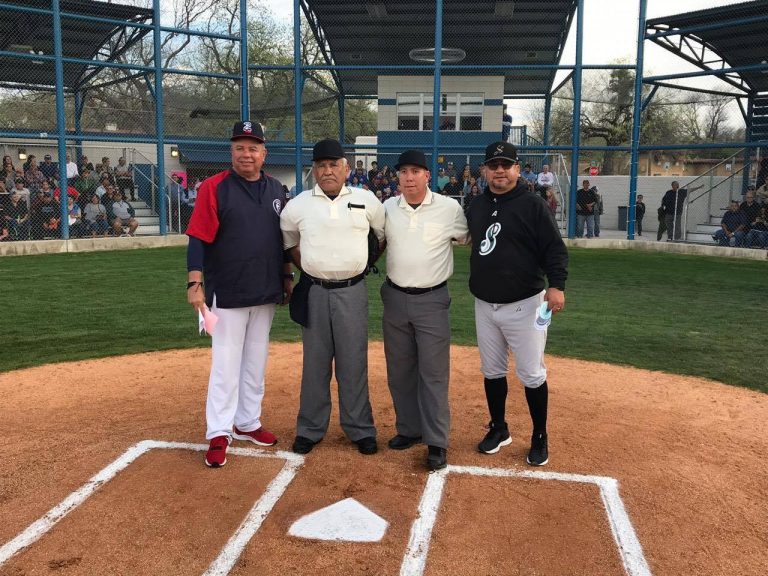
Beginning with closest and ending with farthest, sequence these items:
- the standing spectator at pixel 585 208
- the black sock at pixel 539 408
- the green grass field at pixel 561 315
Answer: the black sock at pixel 539 408, the green grass field at pixel 561 315, the standing spectator at pixel 585 208

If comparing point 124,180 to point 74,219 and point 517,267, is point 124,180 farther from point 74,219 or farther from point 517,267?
point 517,267

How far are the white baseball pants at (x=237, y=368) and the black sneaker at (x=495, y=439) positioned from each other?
150 centimetres

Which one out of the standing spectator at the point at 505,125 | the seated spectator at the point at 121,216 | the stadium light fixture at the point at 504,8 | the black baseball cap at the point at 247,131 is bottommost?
the seated spectator at the point at 121,216

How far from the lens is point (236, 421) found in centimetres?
446

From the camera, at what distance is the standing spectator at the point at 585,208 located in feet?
58.2

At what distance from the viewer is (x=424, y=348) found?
4164mm

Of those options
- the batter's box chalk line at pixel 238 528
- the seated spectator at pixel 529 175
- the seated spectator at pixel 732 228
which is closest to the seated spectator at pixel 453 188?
the seated spectator at pixel 529 175

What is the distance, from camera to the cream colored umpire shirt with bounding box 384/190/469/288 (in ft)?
13.4

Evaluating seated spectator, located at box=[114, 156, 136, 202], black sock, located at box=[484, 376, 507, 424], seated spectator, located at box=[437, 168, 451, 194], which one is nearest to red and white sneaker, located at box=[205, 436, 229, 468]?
black sock, located at box=[484, 376, 507, 424]

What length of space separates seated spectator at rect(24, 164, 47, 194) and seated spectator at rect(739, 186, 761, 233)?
16388 mm

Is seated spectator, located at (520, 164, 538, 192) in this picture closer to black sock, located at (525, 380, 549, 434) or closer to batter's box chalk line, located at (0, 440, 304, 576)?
black sock, located at (525, 380, 549, 434)

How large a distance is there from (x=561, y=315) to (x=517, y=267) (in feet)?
16.4

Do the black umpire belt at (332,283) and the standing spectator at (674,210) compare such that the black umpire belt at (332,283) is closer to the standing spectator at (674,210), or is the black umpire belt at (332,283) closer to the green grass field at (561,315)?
the green grass field at (561,315)

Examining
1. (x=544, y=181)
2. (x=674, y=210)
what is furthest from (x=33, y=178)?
(x=674, y=210)
